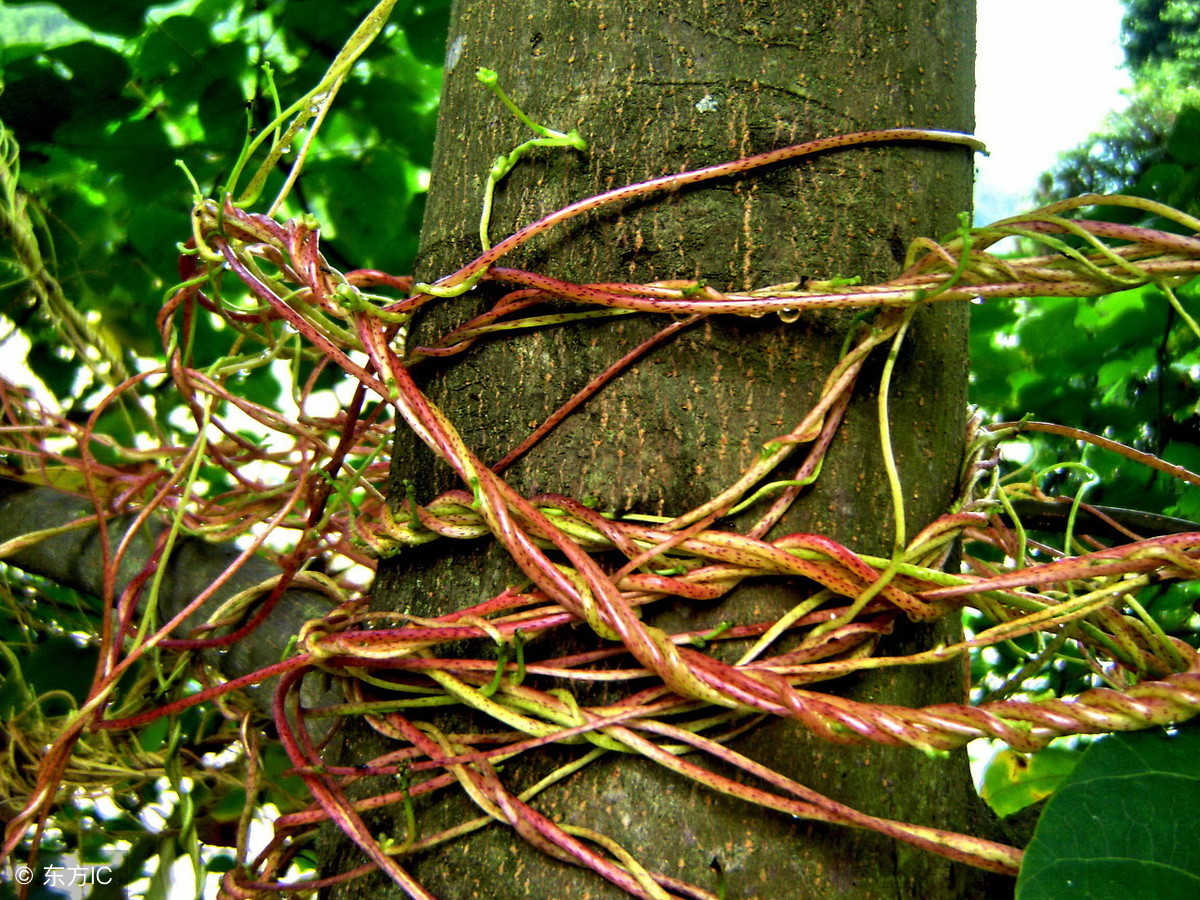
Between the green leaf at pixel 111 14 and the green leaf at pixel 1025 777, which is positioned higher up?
the green leaf at pixel 111 14

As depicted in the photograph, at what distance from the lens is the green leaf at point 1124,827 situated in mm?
403

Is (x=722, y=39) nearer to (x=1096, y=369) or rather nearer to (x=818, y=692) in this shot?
(x=818, y=692)

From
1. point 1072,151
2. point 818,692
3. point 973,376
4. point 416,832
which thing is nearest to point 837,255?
point 818,692

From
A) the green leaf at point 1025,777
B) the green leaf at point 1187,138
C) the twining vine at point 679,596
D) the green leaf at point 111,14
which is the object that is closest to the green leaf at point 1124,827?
the twining vine at point 679,596

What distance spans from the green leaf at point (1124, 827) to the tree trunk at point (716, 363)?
0.06m

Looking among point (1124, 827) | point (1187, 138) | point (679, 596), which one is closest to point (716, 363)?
point (679, 596)

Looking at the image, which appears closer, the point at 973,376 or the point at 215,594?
the point at 215,594

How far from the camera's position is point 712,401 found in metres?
0.47

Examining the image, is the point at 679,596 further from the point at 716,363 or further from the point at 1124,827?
the point at 1124,827

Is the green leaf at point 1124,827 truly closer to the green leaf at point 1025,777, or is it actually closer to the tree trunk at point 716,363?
the tree trunk at point 716,363

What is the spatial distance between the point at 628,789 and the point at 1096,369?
90 centimetres

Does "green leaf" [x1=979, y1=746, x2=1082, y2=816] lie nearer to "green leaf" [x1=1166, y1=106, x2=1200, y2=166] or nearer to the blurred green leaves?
"green leaf" [x1=1166, y1=106, x2=1200, y2=166]

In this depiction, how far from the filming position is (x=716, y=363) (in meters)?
0.48

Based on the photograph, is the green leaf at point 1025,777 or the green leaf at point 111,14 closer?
the green leaf at point 1025,777
